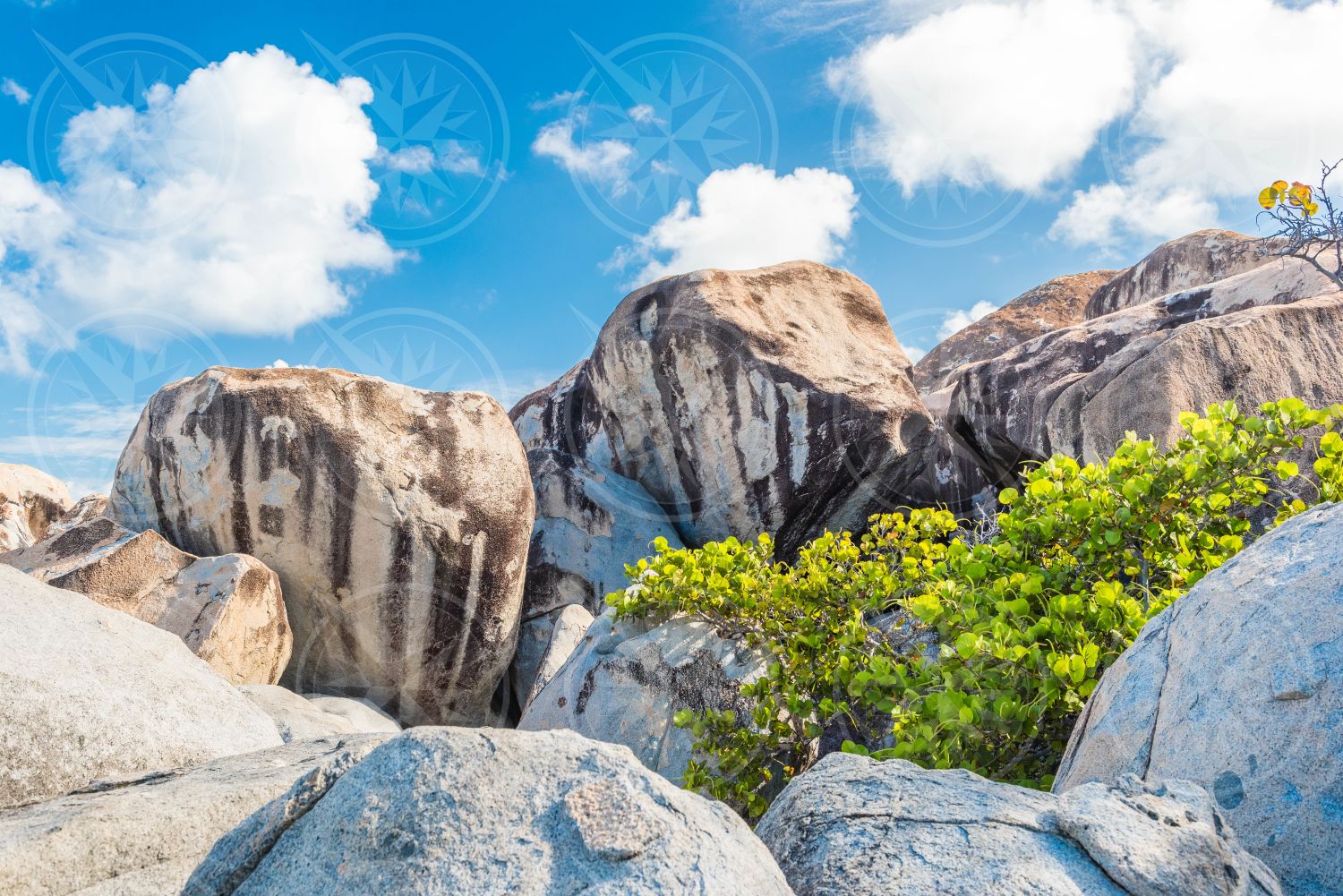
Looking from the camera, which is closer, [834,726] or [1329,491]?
[1329,491]

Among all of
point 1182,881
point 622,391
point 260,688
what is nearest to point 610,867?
point 1182,881

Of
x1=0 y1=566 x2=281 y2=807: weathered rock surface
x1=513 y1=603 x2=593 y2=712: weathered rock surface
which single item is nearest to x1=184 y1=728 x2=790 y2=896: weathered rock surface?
x1=0 y1=566 x2=281 y2=807: weathered rock surface

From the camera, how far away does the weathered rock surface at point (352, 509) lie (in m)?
7.33

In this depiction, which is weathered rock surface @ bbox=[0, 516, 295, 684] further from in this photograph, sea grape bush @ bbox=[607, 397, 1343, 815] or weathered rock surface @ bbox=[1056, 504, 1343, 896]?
weathered rock surface @ bbox=[1056, 504, 1343, 896]

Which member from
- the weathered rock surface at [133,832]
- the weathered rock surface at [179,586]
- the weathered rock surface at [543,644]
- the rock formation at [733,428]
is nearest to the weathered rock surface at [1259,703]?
the weathered rock surface at [133,832]

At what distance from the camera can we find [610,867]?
158 cm

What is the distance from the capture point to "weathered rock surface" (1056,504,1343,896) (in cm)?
222

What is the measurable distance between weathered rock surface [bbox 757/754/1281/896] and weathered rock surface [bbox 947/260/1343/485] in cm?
548

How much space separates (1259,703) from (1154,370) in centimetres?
554

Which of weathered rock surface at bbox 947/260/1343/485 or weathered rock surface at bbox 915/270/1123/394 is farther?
weathered rock surface at bbox 915/270/1123/394

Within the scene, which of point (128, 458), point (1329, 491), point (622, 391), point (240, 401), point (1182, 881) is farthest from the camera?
point (622, 391)

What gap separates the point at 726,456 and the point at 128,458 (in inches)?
223

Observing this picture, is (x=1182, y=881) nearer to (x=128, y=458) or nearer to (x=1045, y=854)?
(x=1045, y=854)

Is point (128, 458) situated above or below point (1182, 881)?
above
